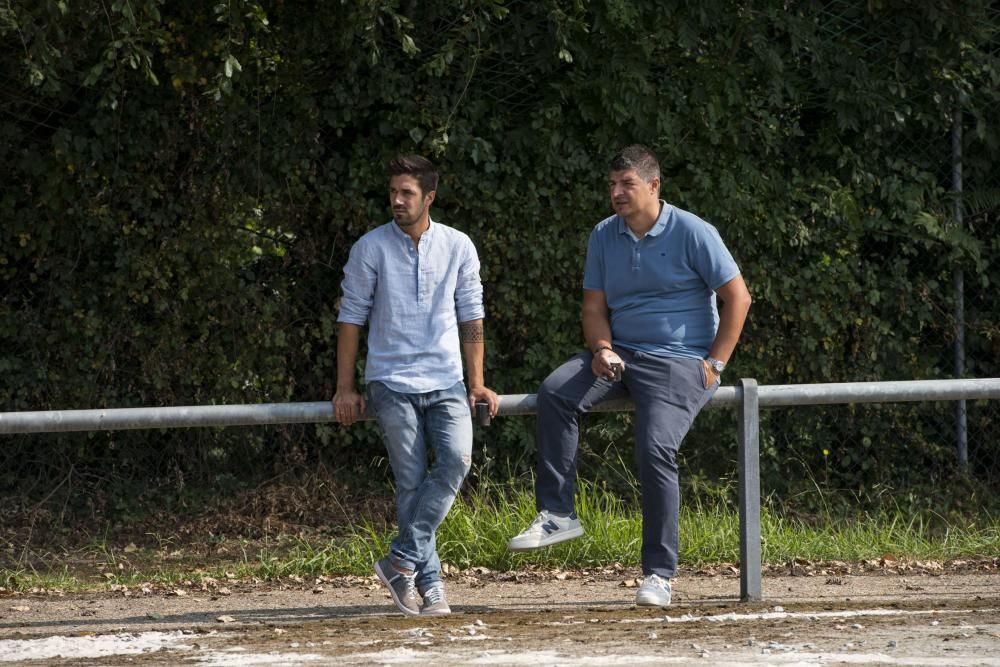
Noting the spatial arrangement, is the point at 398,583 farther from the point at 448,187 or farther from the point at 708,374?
the point at 448,187

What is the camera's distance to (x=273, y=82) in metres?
8.35

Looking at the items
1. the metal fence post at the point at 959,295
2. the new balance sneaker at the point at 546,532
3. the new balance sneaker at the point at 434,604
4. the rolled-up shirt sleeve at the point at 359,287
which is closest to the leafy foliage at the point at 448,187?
the metal fence post at the point at 959,295

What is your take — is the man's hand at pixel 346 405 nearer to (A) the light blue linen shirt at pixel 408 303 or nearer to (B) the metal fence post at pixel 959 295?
(A) the light blue linen shirt at pixel 408 303

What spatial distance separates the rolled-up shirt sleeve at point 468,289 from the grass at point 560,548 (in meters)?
1.66

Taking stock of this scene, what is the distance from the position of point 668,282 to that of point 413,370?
3.61 ft

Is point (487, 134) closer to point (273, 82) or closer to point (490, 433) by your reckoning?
point (273, 82)

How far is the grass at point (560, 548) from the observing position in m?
6.82

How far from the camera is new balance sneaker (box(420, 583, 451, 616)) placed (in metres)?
5.42

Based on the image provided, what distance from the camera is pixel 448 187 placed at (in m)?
8.41

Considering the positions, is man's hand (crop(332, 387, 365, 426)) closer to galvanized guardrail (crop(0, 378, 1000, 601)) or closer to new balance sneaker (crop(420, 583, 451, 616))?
galvanized guardrail (crop(0, 378, 1000, 601))

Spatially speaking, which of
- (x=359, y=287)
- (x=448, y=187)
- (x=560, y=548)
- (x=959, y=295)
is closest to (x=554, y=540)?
(x=359, y=287)

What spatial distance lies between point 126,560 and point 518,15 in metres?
3.97

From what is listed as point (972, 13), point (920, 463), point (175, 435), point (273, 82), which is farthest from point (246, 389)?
point (972, 13)

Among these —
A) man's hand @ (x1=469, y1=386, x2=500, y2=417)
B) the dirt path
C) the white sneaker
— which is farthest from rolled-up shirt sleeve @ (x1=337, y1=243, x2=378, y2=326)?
the white sneaker
